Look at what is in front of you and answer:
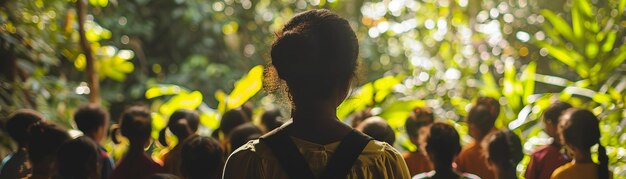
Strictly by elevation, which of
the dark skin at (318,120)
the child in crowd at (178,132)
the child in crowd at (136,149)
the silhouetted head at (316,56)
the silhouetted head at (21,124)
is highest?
the silhouetted head at (316,56)

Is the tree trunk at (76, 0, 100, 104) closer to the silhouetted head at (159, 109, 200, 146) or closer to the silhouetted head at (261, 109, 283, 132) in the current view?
the silhouetted head at (261, 109, 283, 132)

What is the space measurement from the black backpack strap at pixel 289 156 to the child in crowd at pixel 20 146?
232cm

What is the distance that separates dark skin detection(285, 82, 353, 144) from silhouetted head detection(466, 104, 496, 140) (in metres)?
2.68

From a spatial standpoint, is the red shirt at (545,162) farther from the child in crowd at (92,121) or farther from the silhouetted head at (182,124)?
the child in crowd at (92,121)

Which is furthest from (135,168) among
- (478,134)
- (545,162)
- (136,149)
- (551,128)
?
(551,128)

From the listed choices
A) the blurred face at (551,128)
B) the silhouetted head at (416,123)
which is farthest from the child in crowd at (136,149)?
the blurred face at (551,128)

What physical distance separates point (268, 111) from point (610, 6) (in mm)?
2393

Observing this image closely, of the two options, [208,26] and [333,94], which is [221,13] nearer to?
[208,26]

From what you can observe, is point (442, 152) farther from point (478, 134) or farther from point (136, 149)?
point (136, 149)

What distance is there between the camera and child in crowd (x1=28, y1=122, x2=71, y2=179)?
3.69 meters

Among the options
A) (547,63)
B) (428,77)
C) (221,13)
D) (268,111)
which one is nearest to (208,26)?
(221,13)

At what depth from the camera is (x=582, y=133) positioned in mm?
3514

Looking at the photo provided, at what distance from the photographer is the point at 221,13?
10289mm

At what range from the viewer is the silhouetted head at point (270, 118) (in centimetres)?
506
